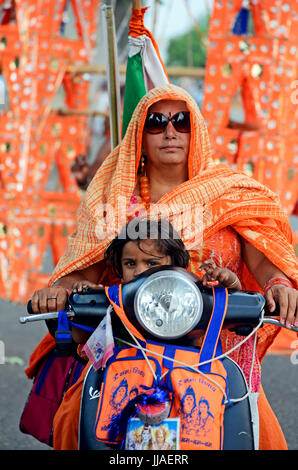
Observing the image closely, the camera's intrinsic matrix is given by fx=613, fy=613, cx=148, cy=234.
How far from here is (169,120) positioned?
2518mm

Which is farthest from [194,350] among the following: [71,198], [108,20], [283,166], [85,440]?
[71,198]

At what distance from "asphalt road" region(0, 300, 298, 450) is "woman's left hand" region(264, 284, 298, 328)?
1579 millimetres

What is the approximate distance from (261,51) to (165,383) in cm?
419

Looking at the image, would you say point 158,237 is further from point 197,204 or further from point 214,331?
point 197,204

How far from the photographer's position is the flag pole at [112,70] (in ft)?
9.86

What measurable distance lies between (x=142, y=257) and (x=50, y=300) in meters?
0.32

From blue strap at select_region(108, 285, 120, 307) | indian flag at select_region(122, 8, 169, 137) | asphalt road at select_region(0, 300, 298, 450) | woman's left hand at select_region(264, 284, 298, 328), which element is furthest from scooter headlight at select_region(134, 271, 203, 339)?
asphalt road at select_region(0, 300, 298, 450)

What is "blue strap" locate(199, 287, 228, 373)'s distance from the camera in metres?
1.61

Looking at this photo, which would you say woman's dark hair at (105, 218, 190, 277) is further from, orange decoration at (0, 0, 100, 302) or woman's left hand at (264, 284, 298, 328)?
orange decoration at (0, 0, 100, 302)

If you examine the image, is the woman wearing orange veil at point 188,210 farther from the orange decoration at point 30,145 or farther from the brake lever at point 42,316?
the orange decoration at point 30,145

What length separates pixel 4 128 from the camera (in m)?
6.85

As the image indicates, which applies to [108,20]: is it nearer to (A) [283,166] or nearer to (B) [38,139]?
(A) [283,166]

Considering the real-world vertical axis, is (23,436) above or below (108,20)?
below
